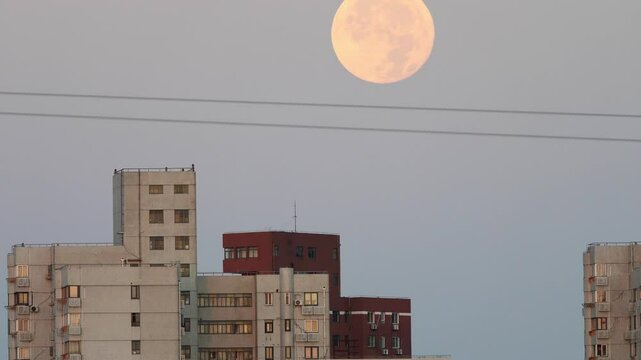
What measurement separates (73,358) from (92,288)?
7634 millimetres

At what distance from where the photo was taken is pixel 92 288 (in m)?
200

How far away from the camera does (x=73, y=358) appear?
200 metres
